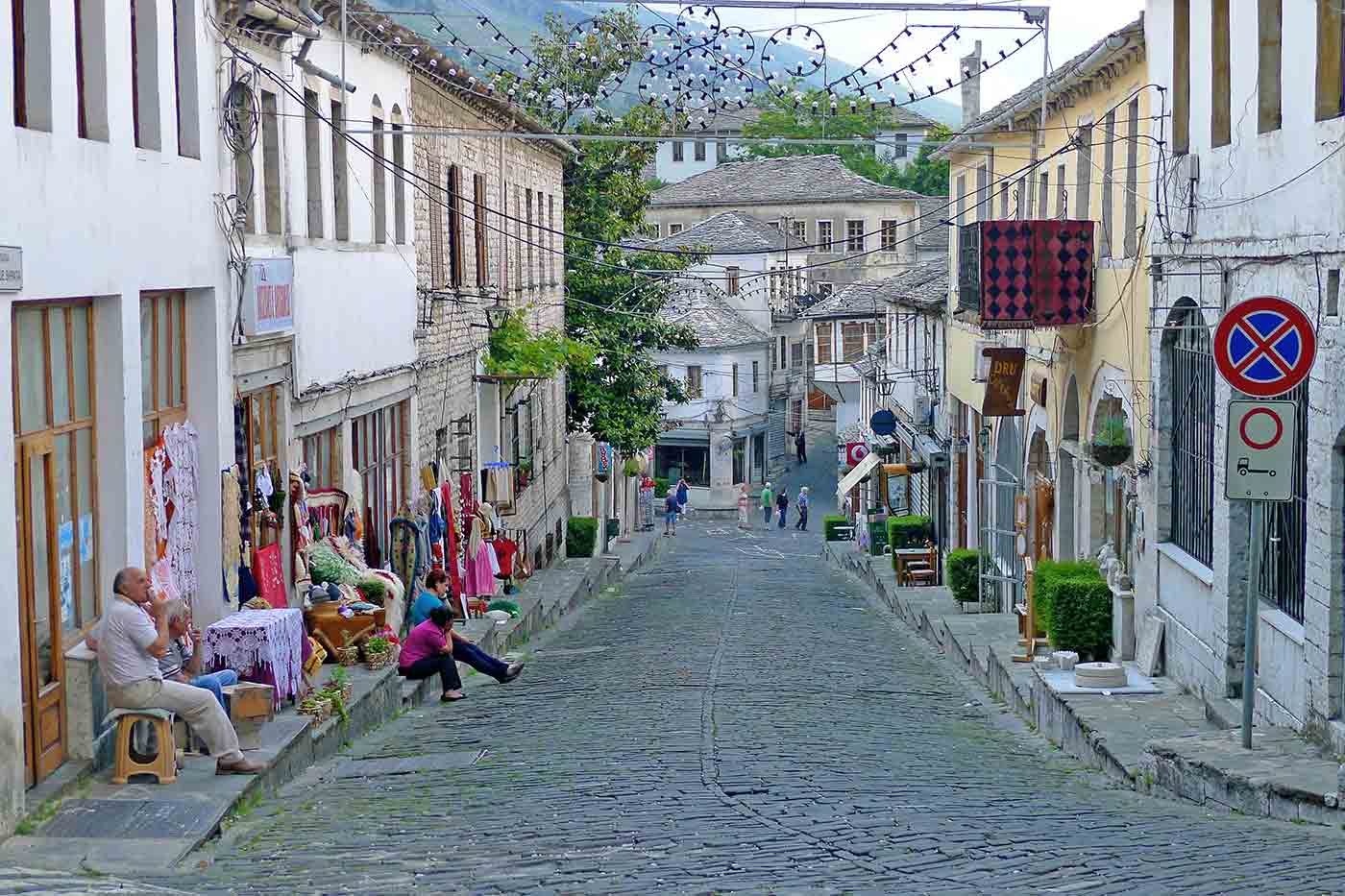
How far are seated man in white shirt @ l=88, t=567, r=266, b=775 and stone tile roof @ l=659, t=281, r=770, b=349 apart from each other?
155 ft

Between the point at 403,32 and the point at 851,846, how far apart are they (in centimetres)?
1287

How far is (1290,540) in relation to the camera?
1209 centimetres

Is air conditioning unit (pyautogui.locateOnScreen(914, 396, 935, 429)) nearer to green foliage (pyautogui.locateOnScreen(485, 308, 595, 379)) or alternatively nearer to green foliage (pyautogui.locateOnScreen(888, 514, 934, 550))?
green foliage (pyautogui.locateOnScreen(888, 514, 934, 550))

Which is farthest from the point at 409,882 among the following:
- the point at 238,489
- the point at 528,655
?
the point at 528,655

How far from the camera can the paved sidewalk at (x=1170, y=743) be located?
384 inches

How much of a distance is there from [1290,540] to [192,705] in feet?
24.2

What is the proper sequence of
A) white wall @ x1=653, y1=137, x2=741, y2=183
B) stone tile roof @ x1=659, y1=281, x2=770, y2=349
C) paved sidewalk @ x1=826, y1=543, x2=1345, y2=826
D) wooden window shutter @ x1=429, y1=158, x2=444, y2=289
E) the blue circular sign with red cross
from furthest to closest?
white wall @ x1=653, y1=137, x2=741, y2=183
stone tile roof @ x1=659, y1=281, x2=770, y2=349
wooden window shutter @ x1=429, y1=158, x2=444, y2=289
paved sidewalk @ x1=826, y1=543, x2=1345, y2=826
the blue circular sign with red cross

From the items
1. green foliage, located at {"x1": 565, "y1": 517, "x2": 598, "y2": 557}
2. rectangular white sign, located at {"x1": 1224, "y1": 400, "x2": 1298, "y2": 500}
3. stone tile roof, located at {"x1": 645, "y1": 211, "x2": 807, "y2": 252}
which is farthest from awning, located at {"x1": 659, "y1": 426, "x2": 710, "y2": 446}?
rectangular white sign, located at {"x1": 1224, "y1": 400, "x2": 1298, "y2": 500}

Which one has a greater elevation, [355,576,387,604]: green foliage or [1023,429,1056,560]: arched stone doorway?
[1023,429,1056,560]: arched stone doorway

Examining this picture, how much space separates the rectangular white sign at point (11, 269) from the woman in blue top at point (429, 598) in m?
7.15

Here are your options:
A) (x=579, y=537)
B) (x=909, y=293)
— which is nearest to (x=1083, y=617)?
(x=909, y=293)

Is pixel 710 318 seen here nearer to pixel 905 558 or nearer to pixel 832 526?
pixel 832 526

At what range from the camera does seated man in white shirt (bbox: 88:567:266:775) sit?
1027 centimetres

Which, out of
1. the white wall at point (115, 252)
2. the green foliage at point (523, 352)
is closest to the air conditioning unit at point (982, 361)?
the green foliage at point (523, 352)
